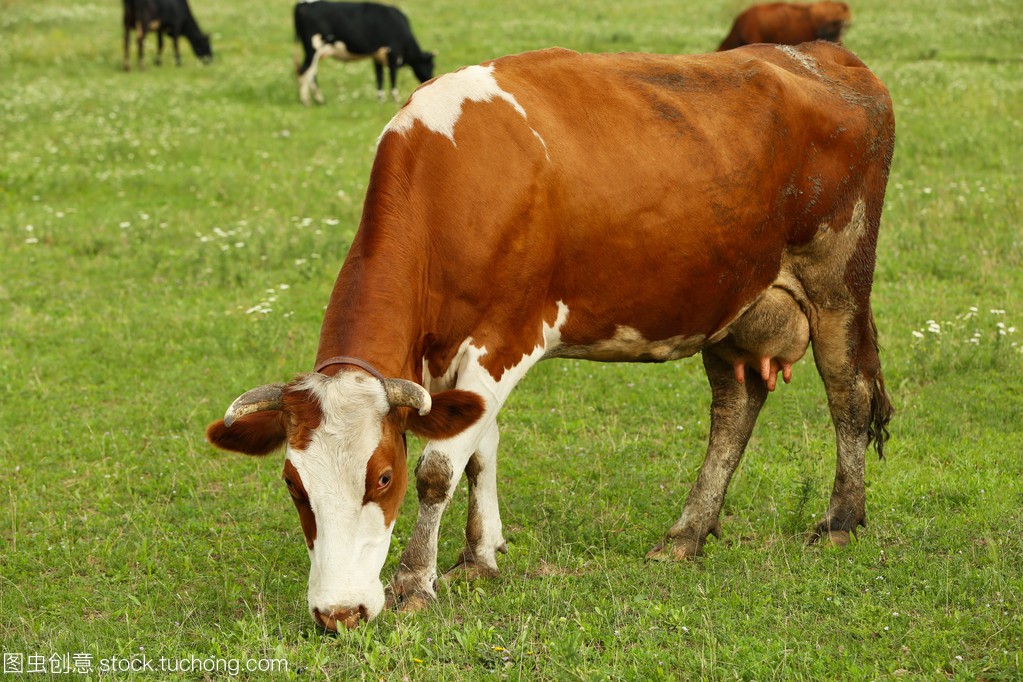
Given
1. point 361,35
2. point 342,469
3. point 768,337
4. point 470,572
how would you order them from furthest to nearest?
point 361,35, point 768,337, point 470,572, point 342,469

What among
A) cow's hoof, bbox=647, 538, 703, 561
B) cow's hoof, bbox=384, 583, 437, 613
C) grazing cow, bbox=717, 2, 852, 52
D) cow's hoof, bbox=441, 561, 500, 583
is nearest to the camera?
cow's hoof, bbox=384, 583, 437, 613

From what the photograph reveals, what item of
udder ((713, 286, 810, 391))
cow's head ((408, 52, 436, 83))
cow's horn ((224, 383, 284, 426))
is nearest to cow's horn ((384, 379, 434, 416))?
cow's horn ((224, 383, 284, 426))

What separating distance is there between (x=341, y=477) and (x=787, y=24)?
1811cm

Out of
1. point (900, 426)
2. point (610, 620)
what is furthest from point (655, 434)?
point (610, 620)

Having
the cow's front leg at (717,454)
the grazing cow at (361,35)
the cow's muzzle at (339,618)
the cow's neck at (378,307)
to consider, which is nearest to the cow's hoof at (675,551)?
the cow's front leg at (717,454)

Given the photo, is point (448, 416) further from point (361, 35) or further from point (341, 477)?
point (361, 35)

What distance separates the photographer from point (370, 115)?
2123cm

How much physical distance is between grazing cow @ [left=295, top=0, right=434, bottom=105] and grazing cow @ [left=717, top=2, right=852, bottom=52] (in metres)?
6.90

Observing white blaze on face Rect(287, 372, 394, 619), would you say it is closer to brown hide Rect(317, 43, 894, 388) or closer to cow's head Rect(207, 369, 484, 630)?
cow's head Rect(207, 369, 484, 630)

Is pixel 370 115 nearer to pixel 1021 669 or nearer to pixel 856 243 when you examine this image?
pixel 856 243

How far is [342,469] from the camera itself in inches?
203

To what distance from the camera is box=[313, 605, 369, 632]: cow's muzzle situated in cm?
517

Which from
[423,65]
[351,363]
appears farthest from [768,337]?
[423,65]

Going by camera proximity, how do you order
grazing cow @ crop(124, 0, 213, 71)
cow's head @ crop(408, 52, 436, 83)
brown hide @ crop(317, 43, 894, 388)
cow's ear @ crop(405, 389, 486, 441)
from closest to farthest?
cow's ear @ crop(405, 389, 486, 441)
brown hide @ crop(317, 43, 894, 388)
cow's head @ crop(408, 52, 436, 83)
grazing cow @ crop(124, 0, 213, 71)
